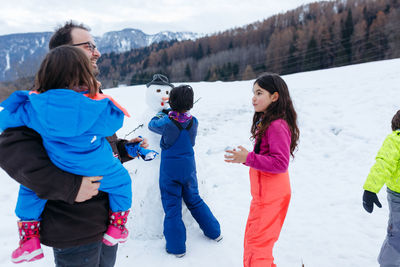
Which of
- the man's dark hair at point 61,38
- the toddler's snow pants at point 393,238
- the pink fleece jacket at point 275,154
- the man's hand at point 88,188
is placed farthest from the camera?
the toddler's snow pants at point 393,238

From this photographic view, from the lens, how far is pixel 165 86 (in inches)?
106

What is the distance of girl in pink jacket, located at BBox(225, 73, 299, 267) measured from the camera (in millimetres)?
1627

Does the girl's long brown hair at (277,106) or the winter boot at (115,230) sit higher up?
the girl's long brown hair at (277,106)

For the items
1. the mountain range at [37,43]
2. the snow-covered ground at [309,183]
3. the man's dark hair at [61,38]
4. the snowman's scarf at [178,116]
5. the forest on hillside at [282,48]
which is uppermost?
the mountain range at [37,43]

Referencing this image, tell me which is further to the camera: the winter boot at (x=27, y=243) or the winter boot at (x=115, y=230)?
the winter boot at (x=115, y=230)

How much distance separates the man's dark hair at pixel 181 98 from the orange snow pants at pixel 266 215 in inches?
37.4

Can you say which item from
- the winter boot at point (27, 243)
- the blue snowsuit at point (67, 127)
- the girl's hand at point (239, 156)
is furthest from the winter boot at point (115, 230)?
the girl's hand at point (239, 156)

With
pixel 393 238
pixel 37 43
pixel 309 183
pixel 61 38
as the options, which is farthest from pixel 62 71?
pixel 37 43

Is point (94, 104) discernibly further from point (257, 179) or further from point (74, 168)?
point (257, 179)

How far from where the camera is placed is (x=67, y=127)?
37.7 inches

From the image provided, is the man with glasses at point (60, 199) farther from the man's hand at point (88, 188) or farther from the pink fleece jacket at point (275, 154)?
the pink fleece jacket at point (275, 154)

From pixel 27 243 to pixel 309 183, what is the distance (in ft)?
13.4

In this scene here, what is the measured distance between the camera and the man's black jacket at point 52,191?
951 millimetres

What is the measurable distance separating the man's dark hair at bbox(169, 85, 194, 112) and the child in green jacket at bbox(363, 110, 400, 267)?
163 cm
